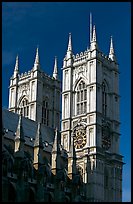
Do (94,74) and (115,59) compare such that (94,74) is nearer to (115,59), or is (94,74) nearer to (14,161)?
(115,59)

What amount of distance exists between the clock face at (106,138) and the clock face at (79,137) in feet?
10.3

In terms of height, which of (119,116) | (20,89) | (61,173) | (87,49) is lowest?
(61,173)

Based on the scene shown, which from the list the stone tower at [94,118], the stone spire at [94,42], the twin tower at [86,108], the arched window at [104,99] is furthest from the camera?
the stone spire at [94,42]

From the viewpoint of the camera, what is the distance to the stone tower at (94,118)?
230 feet

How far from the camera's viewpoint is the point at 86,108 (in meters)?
74.8

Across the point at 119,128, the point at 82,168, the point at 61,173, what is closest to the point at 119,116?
the point at 119,128

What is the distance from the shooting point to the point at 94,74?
74625mm

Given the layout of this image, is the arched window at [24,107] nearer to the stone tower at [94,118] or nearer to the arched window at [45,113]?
the arched window at [45,113]

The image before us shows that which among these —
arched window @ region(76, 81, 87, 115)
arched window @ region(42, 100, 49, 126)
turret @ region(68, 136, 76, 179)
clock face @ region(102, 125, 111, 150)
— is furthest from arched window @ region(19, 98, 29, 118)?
turret @ region(68, 136, 76, 179)

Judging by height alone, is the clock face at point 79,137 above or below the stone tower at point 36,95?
below

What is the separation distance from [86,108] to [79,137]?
4956mm

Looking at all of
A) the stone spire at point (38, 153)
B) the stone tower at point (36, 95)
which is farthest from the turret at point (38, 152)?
the stone tower at point (36, 95)

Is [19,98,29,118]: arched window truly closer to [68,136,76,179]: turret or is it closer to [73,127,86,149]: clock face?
[73,127,86,149]: clock face

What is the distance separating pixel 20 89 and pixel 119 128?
2008 centimetres
